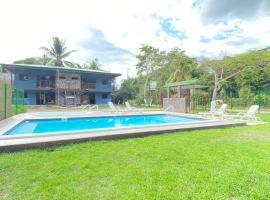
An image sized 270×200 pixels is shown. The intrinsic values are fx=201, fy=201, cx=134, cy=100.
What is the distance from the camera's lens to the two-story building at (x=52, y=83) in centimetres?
2591

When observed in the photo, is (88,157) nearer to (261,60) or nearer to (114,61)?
(261,60)

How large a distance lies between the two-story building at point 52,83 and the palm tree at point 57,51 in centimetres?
793

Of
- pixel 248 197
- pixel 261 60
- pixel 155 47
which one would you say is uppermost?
pixel 155 47

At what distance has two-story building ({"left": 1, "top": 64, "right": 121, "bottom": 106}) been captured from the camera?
25.9 metres

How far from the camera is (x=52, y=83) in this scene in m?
27.6

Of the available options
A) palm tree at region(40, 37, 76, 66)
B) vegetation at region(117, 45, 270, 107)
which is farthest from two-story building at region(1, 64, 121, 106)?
palm tree at region(40, 37, 76, 66)

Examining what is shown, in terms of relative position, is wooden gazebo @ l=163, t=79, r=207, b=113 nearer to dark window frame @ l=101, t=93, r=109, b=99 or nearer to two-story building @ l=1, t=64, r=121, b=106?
two-story building @ l=1, t=64, r=121, b=106

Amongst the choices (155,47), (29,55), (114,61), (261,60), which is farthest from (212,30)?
(29,55)

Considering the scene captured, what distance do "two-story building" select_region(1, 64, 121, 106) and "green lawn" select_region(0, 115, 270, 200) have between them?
892 inches

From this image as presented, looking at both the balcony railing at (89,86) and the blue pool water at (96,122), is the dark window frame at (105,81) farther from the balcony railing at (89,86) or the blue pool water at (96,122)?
the blue pool water at (96,122)

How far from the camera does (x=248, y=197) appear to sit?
8.66 ft

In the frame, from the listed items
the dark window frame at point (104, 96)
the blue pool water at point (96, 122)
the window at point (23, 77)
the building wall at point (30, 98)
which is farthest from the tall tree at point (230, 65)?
the window at point (23, 77)

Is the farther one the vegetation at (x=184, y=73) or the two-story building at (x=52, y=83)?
the two-story building at (x=52, y=83)

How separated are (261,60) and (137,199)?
23.7 m
